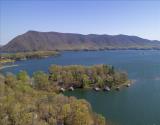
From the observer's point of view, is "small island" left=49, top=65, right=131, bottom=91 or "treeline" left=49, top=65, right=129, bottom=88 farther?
"treeline" left=49, top=65, right=129, bottom=88

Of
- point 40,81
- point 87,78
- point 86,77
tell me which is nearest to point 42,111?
point 40,81

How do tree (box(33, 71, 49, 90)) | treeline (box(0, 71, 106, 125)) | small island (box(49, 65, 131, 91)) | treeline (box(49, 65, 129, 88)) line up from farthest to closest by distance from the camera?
treeline (box(49, 65, 129, 88)), small island (box(49, 65, 131, 91)), tree (box(33, 71, 49, 90)), treeline (box(0, 71, 106, 125))

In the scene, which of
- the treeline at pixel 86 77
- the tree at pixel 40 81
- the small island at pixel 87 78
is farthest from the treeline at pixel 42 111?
the treeline at pixel 86 77

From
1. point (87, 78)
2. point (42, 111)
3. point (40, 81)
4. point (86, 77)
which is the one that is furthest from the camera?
point (87, 78)

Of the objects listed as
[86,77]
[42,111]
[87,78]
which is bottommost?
[87,78]

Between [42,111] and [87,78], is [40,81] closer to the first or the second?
[87,78]

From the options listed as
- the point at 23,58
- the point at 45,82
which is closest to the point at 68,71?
the point at 45,82

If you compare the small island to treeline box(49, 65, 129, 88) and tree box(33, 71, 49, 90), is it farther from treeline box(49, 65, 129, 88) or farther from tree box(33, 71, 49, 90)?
tree box(33, 71, 49, 90)

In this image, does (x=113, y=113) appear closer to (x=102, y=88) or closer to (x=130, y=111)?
(x=130, y=111)

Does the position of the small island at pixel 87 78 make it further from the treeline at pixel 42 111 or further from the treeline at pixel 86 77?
the treeline at pixel 42 111

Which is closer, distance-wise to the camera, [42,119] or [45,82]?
[42,119]

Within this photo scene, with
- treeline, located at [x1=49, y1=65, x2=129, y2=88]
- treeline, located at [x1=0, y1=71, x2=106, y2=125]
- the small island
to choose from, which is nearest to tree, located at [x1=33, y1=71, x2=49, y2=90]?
the small island
